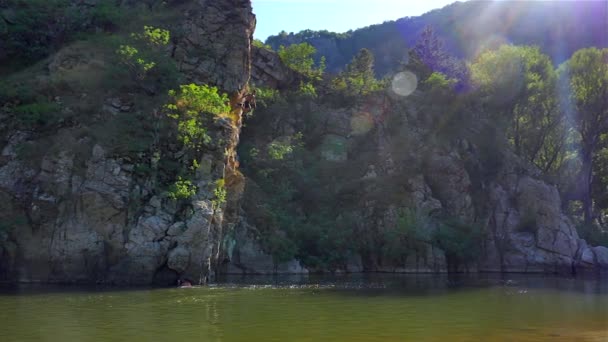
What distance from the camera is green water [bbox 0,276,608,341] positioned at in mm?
16016

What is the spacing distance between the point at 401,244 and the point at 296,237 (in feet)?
28.5

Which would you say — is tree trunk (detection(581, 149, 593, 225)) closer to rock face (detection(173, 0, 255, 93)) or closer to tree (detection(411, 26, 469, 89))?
tree (detection(411, 26, 469, 89))

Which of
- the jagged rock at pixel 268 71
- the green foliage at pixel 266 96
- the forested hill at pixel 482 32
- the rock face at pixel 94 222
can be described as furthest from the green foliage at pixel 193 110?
the forested hill at pixel 482 32

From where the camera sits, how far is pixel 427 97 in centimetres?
5878

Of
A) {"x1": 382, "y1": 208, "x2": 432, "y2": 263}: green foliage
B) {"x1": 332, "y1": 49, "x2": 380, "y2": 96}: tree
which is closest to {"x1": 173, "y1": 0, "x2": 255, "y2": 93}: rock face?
{"x1": 332, "y1": 49, "x2": 380, "y2": 96}: tree

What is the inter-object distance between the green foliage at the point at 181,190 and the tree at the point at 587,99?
4430 cm

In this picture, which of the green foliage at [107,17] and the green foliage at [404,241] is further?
the green foliage at [107,17]

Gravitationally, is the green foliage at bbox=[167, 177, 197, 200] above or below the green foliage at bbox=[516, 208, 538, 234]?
above

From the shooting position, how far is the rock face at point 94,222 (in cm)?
3162

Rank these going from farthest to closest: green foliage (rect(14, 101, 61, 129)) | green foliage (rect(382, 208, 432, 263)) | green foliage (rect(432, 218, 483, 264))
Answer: green foliage (rect(432, 218, 483, 264)), green foliage (rect(382, 208, 432, 263)), green foliage (rect(14, 101, 61, 129))

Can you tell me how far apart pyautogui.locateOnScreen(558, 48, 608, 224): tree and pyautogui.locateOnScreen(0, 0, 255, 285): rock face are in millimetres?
43139

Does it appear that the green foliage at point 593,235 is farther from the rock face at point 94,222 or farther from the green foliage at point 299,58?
the rock face at point 94,222

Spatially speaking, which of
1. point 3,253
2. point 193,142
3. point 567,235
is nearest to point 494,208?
point 567,235

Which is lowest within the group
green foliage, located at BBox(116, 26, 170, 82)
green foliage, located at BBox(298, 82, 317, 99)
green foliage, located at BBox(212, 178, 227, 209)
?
green foliage, located at BBox(212, 178, 227, 209)
